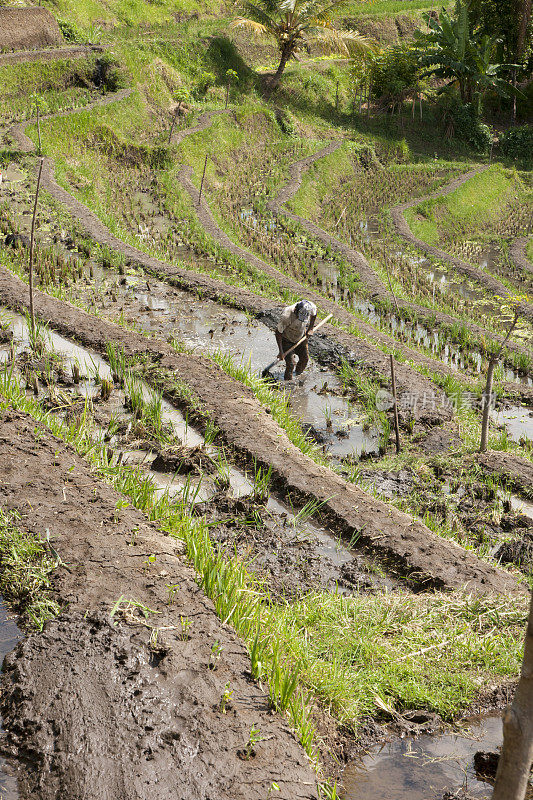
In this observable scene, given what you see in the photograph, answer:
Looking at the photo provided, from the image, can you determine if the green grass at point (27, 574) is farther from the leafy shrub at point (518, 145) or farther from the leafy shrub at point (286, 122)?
the leafy shrub at point (518, 145)

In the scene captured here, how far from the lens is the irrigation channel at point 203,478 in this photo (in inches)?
196

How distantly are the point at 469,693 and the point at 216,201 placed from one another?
591 inches

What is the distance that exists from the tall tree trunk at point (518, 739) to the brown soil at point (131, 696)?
1.15 metres

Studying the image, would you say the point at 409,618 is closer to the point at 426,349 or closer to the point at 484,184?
the point at 426,349

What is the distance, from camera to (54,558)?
163 inches

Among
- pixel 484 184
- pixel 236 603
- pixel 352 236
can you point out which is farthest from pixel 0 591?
pixel 484 184

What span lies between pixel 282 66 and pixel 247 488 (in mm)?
23535

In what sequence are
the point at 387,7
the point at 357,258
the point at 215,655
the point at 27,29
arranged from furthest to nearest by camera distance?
the point at 387,7, the point at 27,29, the point at 357,258, the point at 215,655

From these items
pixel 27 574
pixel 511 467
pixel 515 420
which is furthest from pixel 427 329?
pixel 27 574

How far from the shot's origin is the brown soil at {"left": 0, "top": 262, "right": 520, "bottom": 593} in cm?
500

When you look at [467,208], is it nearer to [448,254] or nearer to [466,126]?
[448,254]

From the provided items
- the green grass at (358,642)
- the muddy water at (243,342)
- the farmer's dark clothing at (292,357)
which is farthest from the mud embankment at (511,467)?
the farmer's dark clothing at (292,357)

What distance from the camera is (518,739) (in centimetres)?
199

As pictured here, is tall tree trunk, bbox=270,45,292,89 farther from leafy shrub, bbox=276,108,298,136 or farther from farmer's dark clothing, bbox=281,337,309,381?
farmer's dark clothing, bbox=281,337,309,381
